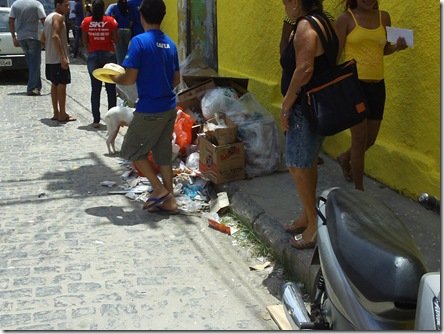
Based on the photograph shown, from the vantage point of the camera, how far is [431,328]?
1840mm

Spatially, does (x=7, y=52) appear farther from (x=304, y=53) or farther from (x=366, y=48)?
(x=304, y=53)

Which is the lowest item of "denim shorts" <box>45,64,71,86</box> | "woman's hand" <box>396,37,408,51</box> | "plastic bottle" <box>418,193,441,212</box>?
"denim shorts" <box>45,64,71,86</box>

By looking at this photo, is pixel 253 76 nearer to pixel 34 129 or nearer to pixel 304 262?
pixel 34 129

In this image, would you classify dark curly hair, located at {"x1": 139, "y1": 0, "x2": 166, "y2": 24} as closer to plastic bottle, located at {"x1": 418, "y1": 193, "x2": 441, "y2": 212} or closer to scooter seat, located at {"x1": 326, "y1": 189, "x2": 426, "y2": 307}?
scooter seat, located at {"x1": 326, "y1": 189, "x2": 426, "y2": 307}

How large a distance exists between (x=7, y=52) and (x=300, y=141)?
437 inches

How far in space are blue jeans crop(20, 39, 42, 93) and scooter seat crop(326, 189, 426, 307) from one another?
33.5ft

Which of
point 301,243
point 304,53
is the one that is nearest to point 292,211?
point 301,243

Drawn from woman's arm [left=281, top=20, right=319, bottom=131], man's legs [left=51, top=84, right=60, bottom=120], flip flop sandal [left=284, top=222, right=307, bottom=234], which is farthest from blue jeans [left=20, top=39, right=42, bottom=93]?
woman's arm [left=281, top=20, right=319, bottom=131]

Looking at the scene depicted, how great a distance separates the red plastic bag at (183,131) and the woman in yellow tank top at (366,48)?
2.42 meters

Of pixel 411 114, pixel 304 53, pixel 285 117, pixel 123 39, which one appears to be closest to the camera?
pixel 304 53

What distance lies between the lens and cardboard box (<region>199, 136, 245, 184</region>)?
5.96 meters

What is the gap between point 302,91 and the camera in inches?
160

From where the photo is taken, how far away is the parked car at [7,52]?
44.8ft

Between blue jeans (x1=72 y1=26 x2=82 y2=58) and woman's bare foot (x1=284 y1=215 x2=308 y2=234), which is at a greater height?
woman's bare foot (x1=284 y1=215 x2=308 y2=234)
